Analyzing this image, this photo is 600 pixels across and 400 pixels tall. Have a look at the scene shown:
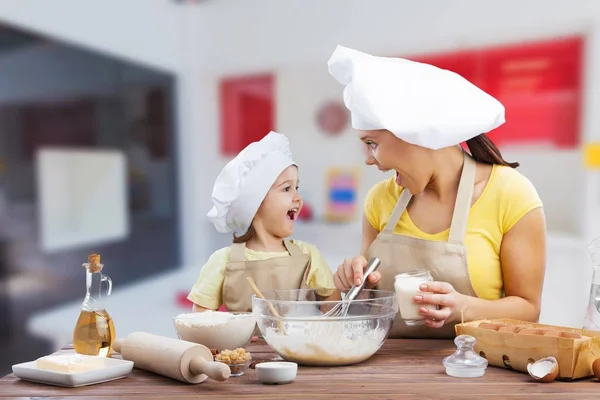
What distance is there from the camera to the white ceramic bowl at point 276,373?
1.19 metres

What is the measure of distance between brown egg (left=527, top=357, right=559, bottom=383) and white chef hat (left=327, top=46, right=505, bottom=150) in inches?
20.6

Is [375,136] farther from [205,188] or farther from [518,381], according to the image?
[205,188]

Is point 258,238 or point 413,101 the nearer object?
point 413,101

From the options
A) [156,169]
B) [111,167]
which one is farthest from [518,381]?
[156,169]

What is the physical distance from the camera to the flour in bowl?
1289mm

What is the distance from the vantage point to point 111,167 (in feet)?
13.8

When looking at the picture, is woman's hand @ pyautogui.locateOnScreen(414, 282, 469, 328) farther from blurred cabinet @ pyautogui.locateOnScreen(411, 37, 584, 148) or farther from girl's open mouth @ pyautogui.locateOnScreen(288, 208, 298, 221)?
blurred cabinet @ pyautogui.locateOnScreen(411, 37, 584, 148)

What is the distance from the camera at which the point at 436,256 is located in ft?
5.26

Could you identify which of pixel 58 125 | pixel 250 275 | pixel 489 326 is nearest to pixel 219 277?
pixel 250 275

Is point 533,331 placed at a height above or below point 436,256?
below

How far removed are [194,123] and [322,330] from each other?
12.7 feet

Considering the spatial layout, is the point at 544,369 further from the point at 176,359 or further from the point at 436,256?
the point at 176,359

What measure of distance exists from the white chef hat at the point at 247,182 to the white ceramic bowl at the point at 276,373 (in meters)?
0.65

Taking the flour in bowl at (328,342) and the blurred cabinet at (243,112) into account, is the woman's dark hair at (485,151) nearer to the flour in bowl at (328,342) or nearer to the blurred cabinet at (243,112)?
the flour in bowl at (328,342)
